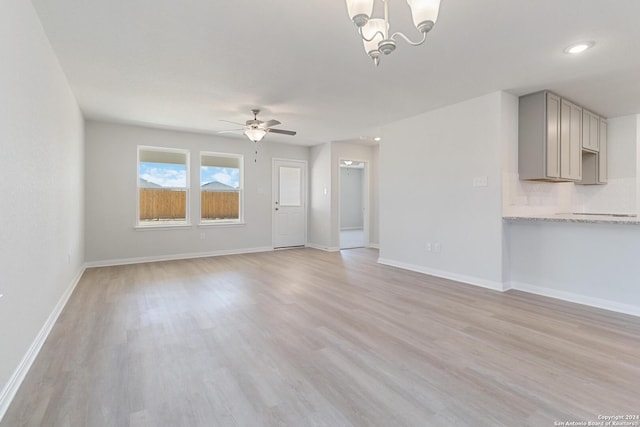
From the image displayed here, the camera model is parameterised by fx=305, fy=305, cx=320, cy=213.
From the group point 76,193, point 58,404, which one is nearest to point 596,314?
point 58,404

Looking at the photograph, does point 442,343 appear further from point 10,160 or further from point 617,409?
point 10,160

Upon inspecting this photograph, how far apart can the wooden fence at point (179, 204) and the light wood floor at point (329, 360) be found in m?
2.43

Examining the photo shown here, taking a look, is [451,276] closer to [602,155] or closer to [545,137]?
[545,137]

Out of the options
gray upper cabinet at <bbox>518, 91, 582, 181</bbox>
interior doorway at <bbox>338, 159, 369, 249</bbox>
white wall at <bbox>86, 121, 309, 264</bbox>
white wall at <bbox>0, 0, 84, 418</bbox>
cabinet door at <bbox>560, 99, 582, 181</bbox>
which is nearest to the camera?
white wall at <bbox>0, 0, 84, 418</bbox>

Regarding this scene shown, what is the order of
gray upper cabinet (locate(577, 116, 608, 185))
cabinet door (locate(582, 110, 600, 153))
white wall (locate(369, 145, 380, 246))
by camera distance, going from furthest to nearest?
white wall (locate(369, 145, 380, 246))
gray upper cabinet (locate(577, 116, 608, 185))
cabinet door (locate(582, 110, 600, 153))

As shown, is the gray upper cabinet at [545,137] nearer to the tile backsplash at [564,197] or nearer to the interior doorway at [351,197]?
the tile backsplash at [564,197]

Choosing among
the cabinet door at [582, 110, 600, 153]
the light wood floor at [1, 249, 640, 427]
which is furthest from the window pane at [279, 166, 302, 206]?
the cabinet door at [582, 110, 600, 153]

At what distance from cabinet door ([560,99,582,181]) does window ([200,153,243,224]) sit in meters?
5.76

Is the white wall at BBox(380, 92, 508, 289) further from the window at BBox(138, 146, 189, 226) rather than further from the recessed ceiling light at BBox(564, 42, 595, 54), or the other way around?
the window at BBox(138, 146, 189, 226)

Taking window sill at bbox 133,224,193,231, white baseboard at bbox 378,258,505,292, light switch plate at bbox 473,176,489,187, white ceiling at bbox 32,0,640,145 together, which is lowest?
white baseboard at bbox 378,258,505,292

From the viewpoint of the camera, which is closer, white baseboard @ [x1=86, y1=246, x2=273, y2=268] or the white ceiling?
the white ceiling

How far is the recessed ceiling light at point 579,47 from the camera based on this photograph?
2.70 meters

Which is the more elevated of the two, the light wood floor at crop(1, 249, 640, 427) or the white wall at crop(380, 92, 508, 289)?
the white wall at crop(380, 92, 508, 289)

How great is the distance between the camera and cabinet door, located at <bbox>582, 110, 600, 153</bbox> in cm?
460
